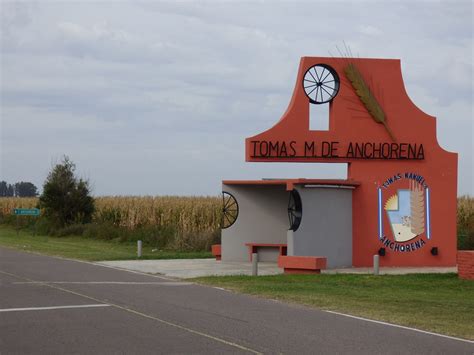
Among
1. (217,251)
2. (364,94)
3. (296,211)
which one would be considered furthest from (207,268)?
(364,94)

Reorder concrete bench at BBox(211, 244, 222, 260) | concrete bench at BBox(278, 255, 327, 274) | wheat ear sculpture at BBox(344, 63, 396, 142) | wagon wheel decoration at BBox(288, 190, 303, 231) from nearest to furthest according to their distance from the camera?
concrete bench at BBox(278, 255, 327, 274), wagon wheel decoration at BBox(288, 190, 303, 231), wheat ear sculpture at BBox(344, 63, 396, 142), concrete bench at BBox(211, 244, 222, 260)

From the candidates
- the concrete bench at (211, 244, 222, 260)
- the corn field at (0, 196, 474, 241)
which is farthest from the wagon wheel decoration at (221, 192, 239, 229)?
the corn field at (0, 196, 474, 241)

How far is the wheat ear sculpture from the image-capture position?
1104 inches

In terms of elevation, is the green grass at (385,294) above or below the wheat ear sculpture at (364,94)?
below

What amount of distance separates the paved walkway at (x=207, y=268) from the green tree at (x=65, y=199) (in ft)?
77.1

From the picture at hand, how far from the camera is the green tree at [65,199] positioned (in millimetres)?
52281

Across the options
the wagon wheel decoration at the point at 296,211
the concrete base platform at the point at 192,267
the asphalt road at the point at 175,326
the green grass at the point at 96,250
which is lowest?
the asphalt road at the point at 175,326

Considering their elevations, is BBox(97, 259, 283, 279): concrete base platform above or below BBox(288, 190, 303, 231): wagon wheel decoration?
below

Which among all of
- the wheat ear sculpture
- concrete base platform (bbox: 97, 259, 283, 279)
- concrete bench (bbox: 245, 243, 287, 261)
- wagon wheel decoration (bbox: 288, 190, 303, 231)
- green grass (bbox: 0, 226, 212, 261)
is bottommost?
concrete base platform (bbox: 97, 259, 283, 279)

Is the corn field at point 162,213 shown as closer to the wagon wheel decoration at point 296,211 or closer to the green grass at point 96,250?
the green grass at point 96,250

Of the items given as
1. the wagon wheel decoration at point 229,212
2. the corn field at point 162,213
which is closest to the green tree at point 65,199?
the corn field at point 162,213

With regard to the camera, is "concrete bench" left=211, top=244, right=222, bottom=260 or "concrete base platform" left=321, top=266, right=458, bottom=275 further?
"concrete bench" left=211, top=244, right=222, bottom=260

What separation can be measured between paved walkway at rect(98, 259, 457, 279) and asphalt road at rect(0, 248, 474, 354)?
5266 mm

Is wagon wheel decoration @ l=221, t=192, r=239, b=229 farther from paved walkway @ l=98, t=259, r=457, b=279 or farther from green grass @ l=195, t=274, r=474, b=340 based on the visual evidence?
green grass @ l=195, t=274, r=474, b=340
